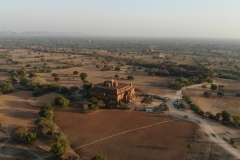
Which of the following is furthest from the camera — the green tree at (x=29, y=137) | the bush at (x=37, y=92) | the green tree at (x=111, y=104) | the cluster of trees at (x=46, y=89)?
the cluster of trees at (x=46, y=89)

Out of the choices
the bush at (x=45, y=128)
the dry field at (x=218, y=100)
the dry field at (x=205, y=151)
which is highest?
the bush at (x=45, y=128)

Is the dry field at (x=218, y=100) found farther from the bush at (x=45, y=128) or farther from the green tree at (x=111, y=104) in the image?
the bush at (x=45, y=128)

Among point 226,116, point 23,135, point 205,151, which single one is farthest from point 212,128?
point 23,135

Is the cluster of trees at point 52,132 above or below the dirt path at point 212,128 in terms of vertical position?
above

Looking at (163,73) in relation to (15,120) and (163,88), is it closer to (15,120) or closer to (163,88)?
(163,88)

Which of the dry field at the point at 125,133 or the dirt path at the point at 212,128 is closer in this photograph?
the dry field at the point at 125,133

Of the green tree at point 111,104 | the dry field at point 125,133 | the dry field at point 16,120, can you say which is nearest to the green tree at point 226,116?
the dry field at point 125,133

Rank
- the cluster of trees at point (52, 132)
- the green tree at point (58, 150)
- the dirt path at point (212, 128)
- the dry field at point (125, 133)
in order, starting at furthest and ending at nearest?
the dirt path at point (212, 128), the dry field at point (125, 133), the cluster of trees at point (52, 132), the green tree at point (58, 150)
